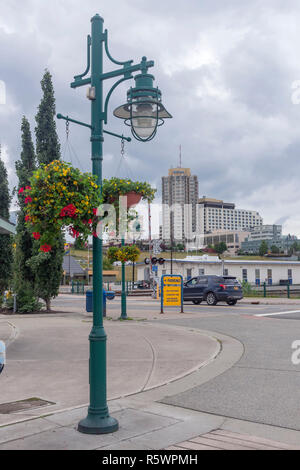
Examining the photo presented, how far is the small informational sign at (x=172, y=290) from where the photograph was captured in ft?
70.3

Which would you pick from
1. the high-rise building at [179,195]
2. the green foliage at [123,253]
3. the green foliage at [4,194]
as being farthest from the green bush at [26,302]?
the high-rise building at [179,195]

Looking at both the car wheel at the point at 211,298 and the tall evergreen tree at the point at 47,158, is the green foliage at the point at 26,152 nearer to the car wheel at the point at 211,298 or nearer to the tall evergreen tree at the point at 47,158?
the tall evergreen tree at the point at 47,158

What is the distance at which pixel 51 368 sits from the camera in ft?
28.5

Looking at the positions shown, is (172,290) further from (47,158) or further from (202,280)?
(47,158)

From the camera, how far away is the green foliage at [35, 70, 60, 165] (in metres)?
21.1

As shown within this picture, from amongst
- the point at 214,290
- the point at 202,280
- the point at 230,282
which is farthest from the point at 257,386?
the point at 202,280

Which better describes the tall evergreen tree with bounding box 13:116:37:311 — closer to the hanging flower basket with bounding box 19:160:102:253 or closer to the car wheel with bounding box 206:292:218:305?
the car wheel with bounding box 206:292:218:305

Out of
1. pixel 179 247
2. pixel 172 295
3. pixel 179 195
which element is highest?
pixel 179 195

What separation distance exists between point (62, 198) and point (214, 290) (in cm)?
2200

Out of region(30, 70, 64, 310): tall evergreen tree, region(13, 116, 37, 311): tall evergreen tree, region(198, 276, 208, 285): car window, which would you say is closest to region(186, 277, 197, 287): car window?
region(198, 276, 208, 285): car window

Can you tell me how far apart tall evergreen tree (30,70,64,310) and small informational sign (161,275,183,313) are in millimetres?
4836

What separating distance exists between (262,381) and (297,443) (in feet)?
9.55

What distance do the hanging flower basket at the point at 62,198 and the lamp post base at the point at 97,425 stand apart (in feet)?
6.73

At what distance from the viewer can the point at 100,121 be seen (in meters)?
5.66
